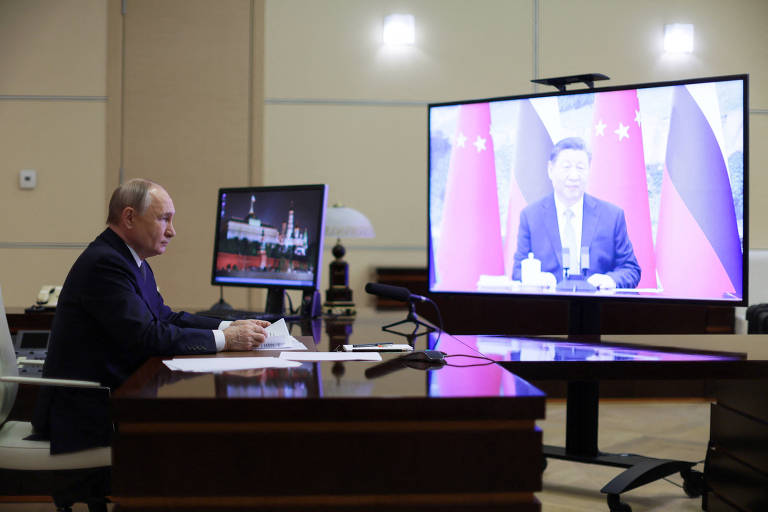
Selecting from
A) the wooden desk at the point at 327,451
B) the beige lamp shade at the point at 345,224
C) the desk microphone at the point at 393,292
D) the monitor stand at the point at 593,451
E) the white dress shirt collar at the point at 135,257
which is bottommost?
the monitor stand at the point at 593,451

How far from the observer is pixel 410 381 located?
Answer: 1560 millimetres

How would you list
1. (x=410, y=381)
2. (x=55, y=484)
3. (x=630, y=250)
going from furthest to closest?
(x=630, y=250) < (x=55, y=484) < (x=410, y=381)

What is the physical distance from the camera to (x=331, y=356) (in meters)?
1.91

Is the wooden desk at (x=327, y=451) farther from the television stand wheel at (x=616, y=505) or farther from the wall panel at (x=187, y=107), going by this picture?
the wall panel at (x=187, y=107)

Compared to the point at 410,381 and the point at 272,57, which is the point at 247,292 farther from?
the point at 410,381

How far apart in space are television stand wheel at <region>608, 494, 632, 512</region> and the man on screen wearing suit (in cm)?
81

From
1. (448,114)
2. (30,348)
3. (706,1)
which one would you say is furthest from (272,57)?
(706,1)

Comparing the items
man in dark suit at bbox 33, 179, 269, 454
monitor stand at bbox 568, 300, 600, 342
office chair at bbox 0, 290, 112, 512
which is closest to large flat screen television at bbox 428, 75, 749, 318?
monitor stand at bbox 568, 300, 600, 342

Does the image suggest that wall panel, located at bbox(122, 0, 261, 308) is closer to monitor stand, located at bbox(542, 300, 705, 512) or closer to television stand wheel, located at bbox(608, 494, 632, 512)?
monitor stand, located at bbox(542, 300, 705, 512)

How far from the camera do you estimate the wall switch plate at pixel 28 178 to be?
504cm

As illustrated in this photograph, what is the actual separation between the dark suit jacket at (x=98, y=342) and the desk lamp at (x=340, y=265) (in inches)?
55.2

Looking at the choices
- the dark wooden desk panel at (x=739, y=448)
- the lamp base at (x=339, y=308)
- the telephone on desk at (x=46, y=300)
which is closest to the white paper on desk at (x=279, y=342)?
the lamp base at (x=339, y=308)

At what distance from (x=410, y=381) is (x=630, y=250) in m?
1.41

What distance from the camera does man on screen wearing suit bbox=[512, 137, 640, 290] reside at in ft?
8.83
